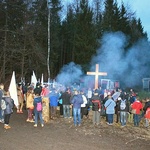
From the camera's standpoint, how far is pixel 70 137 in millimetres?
11875

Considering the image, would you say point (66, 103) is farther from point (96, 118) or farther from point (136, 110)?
point (136, 110)

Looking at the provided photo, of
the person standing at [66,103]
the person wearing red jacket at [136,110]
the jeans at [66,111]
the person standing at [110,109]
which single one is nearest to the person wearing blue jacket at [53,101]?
the person standing at [66,103]

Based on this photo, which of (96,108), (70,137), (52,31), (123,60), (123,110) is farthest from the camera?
(52,31)

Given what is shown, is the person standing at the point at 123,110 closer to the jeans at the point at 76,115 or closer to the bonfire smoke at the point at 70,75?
the jeans at the point at 76,115

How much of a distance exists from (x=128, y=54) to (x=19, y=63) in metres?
13.2

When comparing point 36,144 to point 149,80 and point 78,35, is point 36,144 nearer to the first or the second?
point 149,80

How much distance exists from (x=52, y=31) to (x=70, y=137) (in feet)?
102

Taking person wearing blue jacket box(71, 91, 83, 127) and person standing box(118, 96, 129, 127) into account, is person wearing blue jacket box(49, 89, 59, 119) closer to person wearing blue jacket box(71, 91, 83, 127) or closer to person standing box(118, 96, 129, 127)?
person wearing blue jacket box(71, 91, 83, 127)

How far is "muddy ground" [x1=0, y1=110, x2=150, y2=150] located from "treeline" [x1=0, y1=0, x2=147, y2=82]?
16438mm

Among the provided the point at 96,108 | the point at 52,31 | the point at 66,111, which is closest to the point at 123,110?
the point at 96,108

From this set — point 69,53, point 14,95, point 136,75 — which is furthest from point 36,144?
point 69,53

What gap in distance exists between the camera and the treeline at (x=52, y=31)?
30.2m

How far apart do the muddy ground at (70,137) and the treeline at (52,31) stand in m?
16.4

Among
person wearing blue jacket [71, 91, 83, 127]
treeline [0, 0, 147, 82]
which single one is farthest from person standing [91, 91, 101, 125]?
treeline [0, 0, 147, 82]
